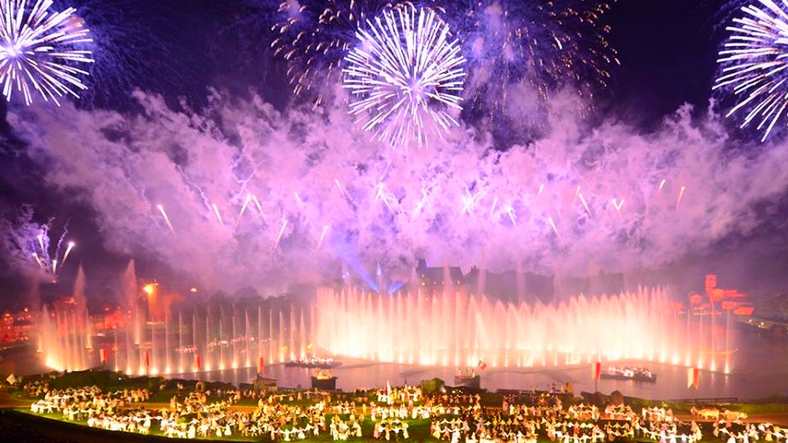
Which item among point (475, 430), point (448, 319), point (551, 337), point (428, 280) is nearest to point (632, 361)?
point (551, 337)

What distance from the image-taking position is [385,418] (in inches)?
1326

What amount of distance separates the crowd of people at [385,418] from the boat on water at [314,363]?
2609cm

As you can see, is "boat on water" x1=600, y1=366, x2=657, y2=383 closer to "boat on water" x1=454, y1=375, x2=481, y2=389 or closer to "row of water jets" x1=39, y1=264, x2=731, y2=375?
"row of water jets" x1=39, y1=264, x2=731, y2=375

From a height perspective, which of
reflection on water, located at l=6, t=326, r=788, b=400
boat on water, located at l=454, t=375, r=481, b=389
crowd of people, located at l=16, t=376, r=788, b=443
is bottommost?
reflection on water, located at l=6, t=326, r=788, b=400

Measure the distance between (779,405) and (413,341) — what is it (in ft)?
159

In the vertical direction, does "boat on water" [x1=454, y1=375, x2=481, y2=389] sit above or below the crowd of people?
below

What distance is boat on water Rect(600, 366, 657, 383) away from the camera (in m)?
55.5

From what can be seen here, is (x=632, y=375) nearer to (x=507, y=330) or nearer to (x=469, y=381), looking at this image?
(x=469, y=381)

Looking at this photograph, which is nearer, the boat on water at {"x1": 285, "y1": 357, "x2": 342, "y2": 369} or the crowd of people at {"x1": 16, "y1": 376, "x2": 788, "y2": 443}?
the crowd of people at {"x1": 16, "y1": 376, "x2": 788, "y2": 443}

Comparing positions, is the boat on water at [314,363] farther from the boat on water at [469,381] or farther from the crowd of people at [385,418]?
the crowd of people at [385,418]

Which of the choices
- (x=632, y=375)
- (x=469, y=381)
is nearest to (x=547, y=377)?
(x=632, y=375)

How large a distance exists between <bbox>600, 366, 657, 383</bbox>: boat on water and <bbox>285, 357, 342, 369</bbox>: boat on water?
28.5 m

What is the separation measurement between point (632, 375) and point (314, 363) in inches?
1312

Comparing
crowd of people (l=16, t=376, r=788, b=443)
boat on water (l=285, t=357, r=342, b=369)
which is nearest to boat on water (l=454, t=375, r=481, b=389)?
crowd of people (l=16, t=376, r=788, b=443)
